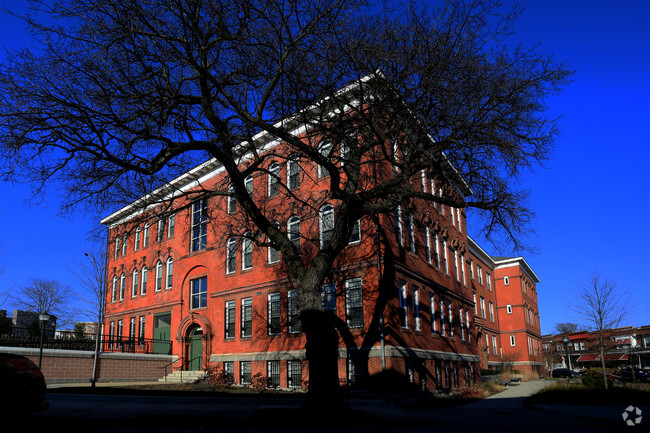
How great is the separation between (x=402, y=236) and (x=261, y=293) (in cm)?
815

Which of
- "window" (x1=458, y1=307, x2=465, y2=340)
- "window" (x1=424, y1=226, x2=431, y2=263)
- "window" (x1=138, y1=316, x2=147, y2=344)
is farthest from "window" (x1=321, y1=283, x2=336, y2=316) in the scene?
"window" (x1=138, y1=316, x2=147, y2=344)

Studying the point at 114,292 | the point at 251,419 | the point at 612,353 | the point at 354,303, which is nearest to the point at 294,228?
the point at 354,303

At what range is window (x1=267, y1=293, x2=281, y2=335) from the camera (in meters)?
26.6

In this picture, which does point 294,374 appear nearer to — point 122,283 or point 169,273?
point 169,273

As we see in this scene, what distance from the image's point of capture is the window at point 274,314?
26.6 metres

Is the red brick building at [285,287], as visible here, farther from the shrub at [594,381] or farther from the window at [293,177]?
the shrub at [594,381]

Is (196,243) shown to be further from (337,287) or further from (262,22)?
(262,22)

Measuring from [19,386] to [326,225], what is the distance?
53.7ft

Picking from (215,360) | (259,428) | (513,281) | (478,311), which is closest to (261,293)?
(215,360)

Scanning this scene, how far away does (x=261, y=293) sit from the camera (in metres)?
27.7

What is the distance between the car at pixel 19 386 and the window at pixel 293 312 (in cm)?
1660

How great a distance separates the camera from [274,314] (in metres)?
26.9

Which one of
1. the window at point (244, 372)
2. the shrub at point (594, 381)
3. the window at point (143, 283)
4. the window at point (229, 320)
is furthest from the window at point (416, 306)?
the window at point (143, 283)

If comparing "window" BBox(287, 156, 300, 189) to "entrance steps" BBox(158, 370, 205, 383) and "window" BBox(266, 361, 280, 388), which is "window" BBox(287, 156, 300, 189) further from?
"entrance steps" BBox(158, 370, 205, 383)
